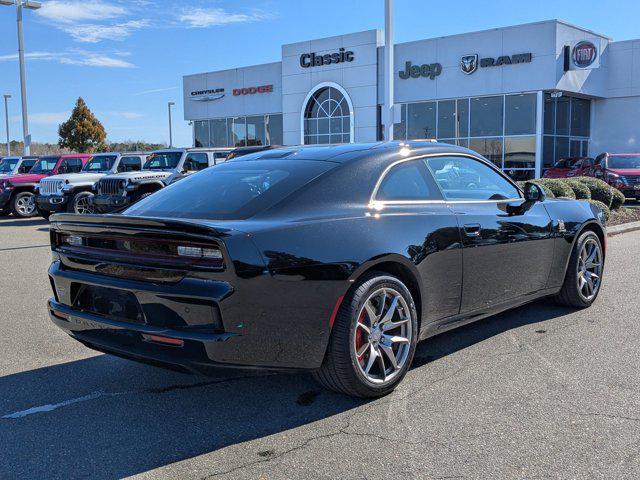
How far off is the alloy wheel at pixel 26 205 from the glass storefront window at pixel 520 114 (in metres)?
19.2

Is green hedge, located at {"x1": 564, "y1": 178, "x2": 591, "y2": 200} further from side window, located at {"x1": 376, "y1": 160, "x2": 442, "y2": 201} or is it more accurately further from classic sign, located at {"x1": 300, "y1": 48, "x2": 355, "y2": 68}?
classic sign, located at {"x1": 300, "y1": 48, "x2": 355, "y2": 68}

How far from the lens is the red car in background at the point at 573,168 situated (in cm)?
2112

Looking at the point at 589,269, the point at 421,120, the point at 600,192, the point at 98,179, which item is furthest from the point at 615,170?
the point at 589,269

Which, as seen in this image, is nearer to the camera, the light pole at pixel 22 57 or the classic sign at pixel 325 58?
the light pole at pixel 22 57

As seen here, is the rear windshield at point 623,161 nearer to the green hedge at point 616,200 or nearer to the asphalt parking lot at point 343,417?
the green hedge at point 616,200

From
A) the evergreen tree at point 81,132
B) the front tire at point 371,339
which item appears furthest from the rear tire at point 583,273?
the evergreen tree at point 81,132

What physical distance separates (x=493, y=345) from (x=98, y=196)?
11620 millimetres

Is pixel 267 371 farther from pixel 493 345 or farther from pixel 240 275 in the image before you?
pixel 493 345

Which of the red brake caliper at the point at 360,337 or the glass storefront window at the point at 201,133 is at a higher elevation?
the glass storefront window at the point at 201,133

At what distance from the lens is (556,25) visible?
25.6 metres

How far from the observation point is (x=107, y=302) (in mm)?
3699

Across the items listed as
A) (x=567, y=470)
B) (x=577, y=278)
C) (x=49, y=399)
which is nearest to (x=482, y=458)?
(x=567, y=470)

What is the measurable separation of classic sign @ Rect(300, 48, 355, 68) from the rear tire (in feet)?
87.5

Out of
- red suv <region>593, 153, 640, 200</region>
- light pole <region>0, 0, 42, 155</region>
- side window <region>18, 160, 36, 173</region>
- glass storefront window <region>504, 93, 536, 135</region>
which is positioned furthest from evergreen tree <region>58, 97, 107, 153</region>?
red suv <region>593, 153, 640, 200</region>
